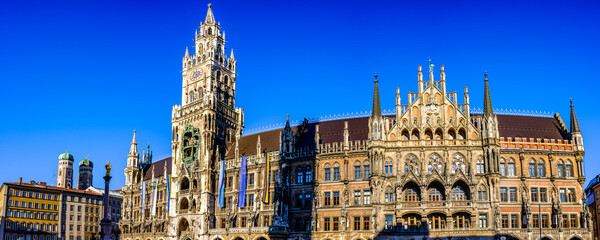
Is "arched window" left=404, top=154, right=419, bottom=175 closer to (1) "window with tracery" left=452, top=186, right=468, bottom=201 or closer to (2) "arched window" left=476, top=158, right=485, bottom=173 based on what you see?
(1) "window with tracery" left=452, top=186, right=468, bottom=201

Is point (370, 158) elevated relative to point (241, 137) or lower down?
lower down

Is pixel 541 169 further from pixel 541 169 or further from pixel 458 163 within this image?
pixel 458 163

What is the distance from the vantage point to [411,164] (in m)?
75.7

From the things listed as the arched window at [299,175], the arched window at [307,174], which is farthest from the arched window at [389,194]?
the arched window at [299,175]

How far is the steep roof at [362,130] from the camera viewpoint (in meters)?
80.1

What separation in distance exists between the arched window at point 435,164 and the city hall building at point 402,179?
0.42 ft

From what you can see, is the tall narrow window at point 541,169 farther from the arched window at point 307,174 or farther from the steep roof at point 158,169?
the steep roof at point 158,169

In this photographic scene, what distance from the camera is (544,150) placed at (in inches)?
2990

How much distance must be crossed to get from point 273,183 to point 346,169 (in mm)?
11720

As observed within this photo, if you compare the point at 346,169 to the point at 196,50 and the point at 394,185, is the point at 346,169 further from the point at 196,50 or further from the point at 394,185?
the point at 196,50

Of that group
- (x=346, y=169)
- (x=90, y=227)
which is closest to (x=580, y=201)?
(x=346, y=169)

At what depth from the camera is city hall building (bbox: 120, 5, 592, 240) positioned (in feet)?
238

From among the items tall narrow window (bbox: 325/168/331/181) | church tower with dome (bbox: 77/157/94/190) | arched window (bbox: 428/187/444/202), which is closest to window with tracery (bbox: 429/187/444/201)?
arched window (bbox: 428/187/444/202)

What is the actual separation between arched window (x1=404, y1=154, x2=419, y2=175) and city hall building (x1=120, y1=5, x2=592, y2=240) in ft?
0.58
